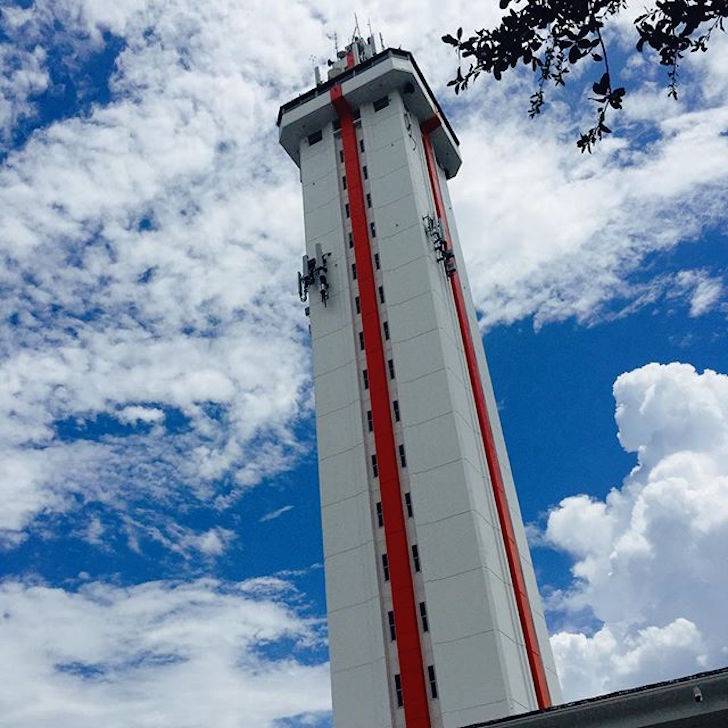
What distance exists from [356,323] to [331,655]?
19282mm

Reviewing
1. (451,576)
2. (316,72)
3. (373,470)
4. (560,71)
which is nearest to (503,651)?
(451,576)

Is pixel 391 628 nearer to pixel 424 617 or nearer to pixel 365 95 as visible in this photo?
pixel 424 617

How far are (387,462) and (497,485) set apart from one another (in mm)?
6505

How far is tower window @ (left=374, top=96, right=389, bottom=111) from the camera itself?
5650cm

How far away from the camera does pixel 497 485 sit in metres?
44.4

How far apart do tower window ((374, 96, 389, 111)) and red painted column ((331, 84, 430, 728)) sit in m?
2.09

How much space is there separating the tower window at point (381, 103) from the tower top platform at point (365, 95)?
292mm

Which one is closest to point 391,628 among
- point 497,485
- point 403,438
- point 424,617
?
point 424,617

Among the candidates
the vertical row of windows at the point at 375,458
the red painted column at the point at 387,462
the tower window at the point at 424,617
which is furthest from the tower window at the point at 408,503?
the tower window at the point at 424,617

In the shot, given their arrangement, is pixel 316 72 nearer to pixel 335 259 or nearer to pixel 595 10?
pixel 335 259

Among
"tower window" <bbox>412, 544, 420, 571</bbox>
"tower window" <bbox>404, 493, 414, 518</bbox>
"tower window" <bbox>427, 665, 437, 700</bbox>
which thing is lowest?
"tower window" <bbox>427, 665, 437, 700</bbox>

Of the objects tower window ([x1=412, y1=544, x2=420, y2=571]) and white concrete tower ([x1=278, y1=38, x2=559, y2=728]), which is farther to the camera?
tower window ([x1=412, y1=544, x2=420, y2=571])

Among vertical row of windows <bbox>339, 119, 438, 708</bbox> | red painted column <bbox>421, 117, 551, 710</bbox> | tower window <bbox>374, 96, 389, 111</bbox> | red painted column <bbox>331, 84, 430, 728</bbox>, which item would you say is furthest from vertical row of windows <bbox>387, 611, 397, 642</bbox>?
tower window <bbox>374, 96, 389, 111</bbox>

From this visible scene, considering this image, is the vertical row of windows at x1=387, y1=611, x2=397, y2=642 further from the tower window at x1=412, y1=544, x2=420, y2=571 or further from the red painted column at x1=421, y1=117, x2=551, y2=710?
the red painted column at x1=421, y1=117, x2=551, y2=710
